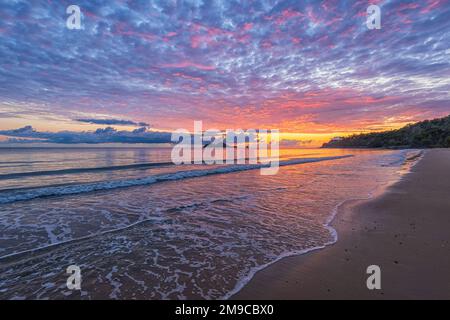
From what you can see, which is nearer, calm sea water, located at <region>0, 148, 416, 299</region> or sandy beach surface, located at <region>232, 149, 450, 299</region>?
sandy beach surface, located at <region>232, 149, 450, 299</region>

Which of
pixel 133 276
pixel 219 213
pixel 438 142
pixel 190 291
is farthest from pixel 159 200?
pixel 438 142

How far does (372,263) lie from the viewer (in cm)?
445

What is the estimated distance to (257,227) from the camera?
701 cm

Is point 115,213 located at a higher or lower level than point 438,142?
lower

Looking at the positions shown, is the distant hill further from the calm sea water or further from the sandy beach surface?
the calm sea water

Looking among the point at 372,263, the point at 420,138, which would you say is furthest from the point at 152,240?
the point at 420,138

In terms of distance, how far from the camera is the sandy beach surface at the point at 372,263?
358cm

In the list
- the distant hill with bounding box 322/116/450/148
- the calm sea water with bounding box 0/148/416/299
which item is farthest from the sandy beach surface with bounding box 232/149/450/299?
the distant hill with bounding box 322/116/450/148

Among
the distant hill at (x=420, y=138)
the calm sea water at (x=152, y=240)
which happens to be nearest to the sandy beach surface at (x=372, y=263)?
the calm sea water at (x=152, y=240)

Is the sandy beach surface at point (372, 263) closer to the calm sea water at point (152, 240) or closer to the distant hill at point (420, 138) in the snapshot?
the calm sea water at point (152, 240)

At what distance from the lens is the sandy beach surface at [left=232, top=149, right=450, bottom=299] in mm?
3580
